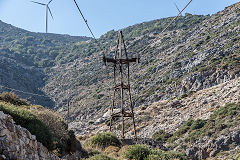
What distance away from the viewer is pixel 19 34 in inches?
6088

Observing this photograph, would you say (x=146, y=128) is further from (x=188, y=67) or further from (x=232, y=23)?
(x=232, y=23)

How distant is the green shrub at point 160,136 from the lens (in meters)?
33.5

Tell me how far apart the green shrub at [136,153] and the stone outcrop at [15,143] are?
249 inches

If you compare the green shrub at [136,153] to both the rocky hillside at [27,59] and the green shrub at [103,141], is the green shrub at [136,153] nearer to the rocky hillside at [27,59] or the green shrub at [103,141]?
the green shrub at [103,141]

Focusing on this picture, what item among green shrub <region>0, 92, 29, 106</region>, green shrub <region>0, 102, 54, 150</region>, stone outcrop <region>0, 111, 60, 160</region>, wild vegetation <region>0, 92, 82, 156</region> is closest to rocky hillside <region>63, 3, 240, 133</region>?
green shrub <region>0, 92, 29, 106</region>

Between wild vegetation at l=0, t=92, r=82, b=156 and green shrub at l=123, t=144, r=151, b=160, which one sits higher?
wild vegetation at l=0, t=92, r=82, b=156

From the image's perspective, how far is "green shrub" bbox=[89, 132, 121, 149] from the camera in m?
16.9

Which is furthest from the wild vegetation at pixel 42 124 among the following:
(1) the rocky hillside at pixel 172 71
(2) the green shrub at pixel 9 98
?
(1) the rocky hillside at pixel 172 71

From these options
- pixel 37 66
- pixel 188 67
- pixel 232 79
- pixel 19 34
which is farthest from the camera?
pixel 19 34

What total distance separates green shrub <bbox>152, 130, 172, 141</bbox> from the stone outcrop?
26.3m

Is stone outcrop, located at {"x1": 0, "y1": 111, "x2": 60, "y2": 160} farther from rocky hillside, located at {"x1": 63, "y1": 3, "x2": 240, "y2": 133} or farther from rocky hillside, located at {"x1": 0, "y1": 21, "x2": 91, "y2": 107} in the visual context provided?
rocky hillside, located at {"x1": 0, "y1": 21, "x2": 91, "y2": 107}

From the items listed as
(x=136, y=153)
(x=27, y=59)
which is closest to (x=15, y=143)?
(x=136, y=153)

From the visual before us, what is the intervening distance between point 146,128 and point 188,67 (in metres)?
19.6

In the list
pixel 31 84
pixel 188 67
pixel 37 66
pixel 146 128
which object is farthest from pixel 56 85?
pixel 146 128
